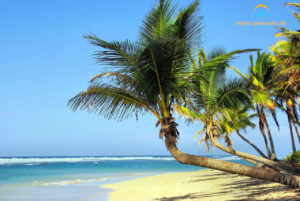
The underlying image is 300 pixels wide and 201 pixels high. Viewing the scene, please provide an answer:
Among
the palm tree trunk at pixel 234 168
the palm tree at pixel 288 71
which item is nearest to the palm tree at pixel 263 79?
the palm tree at pixel 288 71

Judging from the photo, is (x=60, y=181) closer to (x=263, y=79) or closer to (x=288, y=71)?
(x=263, y=79)

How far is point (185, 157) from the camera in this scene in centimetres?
456

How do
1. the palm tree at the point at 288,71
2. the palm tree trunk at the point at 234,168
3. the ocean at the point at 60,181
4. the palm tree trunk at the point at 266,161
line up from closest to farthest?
the palm tree trunk at the point at 234,168, the palm tree trunk at the point at 266,161, the palm tree at the point at 288,71, the ocean at the point at 60,181

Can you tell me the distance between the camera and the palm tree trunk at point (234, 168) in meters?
3.88

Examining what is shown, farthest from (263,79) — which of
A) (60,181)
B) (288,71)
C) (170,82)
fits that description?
(60,181)

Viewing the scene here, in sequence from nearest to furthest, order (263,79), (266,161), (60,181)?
1. (266,161)
2. (263,79)
3. (60,181)

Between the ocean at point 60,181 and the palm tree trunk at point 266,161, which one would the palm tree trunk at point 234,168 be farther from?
the ocean at point 60,181

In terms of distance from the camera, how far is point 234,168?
13.5ft

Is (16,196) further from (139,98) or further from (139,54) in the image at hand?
(139,54)

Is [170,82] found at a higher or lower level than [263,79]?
lower

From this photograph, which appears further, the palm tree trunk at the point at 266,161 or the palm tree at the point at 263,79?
the palm tree at the point at 263,79

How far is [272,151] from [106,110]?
37.3ft

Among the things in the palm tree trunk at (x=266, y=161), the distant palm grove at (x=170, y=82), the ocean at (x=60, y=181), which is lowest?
the ocean at (x=60, y=181)

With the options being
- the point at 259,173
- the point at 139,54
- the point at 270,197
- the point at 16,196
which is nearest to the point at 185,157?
the point at 259,173
